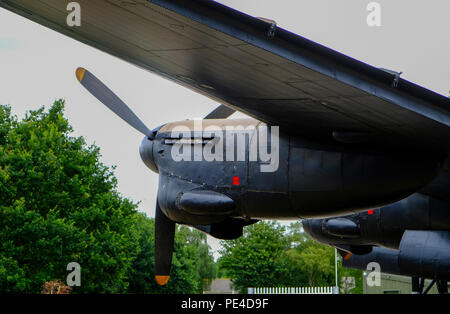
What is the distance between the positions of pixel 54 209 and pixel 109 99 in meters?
18.4

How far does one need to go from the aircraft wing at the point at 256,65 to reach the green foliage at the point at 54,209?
22.2m

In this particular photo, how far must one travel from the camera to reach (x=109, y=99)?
428 inches

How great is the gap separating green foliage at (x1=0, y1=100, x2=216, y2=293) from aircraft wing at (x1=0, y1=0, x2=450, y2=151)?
22.2 meters

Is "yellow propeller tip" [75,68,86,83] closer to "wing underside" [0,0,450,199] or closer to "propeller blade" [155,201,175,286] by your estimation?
"propeller blade" [155,201,175,286]

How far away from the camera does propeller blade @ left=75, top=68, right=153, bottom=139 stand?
1072cm

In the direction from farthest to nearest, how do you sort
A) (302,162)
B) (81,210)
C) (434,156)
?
(81,210) < (302,162) < (434,156)

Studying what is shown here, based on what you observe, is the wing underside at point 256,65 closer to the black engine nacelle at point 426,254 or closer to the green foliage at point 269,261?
the black engine nacelle at point 426,254

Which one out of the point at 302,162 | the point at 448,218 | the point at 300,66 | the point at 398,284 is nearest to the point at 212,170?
the point at 302,162

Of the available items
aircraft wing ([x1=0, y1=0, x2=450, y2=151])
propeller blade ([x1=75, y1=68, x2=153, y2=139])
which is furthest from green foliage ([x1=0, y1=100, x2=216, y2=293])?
aircraft wing ([x1=0, y1=0, x2=450, y2=151])

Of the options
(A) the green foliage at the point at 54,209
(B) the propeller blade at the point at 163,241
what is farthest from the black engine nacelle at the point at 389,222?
(A) the green foliage at the point at 54,209

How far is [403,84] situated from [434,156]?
91.3 inches
